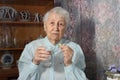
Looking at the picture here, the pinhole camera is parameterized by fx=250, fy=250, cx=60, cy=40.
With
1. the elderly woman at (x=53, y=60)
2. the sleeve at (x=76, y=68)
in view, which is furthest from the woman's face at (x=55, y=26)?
the sleeve at (x=76, y=68)

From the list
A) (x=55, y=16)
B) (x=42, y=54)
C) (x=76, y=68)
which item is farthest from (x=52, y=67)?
(x=55, y=16)

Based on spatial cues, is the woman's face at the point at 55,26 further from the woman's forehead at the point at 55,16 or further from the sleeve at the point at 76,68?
the sleeve at the point at 76,68

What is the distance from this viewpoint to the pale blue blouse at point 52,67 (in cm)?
186

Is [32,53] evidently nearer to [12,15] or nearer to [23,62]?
[23,62]

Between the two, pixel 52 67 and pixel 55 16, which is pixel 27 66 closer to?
pixel 52 67

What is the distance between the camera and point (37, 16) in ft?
10.1

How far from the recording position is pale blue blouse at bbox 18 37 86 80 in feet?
6.10

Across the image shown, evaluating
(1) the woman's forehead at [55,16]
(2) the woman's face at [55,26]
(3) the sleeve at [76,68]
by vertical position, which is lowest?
(3) the sleeve at [76,68]

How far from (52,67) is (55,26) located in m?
0.33

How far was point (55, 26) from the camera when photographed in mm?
1940

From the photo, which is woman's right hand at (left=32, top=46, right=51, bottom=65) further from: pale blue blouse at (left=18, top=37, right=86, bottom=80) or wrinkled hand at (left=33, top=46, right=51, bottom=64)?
pale blue blouse at (left=18, top=37, right=86, bottom=80)

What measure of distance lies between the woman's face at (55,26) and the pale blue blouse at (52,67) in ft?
0.29

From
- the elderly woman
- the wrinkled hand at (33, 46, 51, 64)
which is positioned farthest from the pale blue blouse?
the wrinkled hand at (33, 46, 51, 64)

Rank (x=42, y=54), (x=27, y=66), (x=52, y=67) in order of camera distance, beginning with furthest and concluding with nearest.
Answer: (x=52, y=67)
(x=27, y=66)
(x=42, y=54)
